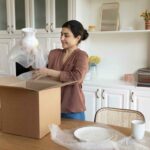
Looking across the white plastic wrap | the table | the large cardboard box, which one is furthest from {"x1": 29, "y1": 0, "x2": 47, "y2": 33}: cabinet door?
the table

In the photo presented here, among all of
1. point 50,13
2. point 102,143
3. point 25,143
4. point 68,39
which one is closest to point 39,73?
point 68,39

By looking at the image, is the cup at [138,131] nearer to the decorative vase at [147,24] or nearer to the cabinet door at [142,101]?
the cabinet door at [142,101]

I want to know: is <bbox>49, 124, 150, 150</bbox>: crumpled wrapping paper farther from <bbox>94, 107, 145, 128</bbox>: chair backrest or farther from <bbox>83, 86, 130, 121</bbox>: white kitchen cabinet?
<bbox>83, 86, 130, 121</bbox>: white kitchen cabinet

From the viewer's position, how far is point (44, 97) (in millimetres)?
1164

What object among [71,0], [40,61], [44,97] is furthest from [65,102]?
[71,0]

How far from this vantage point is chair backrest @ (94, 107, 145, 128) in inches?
65.3

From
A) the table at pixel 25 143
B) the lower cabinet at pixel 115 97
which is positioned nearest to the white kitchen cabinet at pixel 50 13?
the lower cabinet at pixel 115 97

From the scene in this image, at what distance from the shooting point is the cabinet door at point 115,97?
8.93ft

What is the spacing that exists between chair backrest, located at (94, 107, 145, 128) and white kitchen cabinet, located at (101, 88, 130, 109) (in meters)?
1.04

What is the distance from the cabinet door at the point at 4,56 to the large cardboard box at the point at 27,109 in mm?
2202

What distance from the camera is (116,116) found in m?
1.70

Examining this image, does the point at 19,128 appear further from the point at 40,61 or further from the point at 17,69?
the point at 17,69

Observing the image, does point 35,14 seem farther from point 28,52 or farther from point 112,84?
point 28,52

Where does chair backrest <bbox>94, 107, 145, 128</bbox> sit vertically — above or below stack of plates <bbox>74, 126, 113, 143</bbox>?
below
